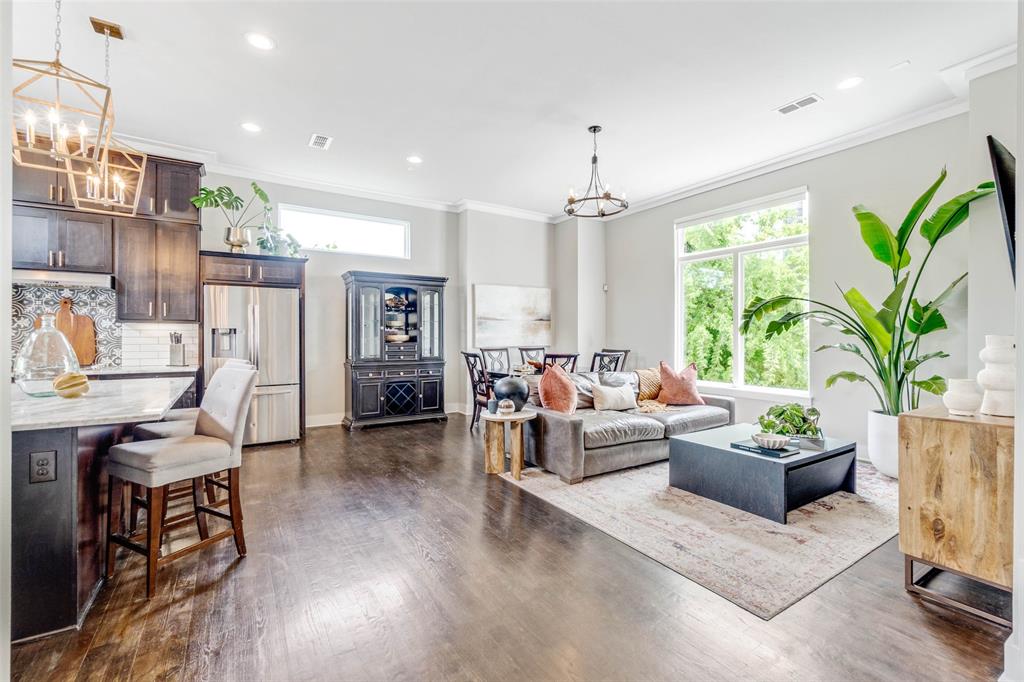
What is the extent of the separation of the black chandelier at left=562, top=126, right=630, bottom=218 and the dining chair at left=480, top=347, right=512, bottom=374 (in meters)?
2.31

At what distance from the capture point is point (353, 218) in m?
6.46

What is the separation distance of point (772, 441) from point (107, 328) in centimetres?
609

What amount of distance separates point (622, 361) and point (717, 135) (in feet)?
11.3

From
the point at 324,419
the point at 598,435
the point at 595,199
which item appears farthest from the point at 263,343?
the point at 595,199

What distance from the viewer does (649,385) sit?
516 cm

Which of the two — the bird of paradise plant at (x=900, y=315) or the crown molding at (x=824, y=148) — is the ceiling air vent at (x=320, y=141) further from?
the bird of paradise plant at (x=900, y=315)

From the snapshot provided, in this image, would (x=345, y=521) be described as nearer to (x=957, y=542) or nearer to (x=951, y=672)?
(x=951, y=672)

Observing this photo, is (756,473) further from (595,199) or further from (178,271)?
(178,271)

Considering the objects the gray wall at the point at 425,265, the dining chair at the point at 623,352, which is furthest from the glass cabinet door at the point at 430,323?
the dining chair at the point at 623,352

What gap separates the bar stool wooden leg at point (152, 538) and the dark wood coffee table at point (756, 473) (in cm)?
330

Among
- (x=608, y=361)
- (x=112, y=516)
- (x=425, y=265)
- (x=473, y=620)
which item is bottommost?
(x=473, y=620)

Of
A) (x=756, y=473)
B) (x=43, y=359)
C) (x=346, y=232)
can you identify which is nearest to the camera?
(x=43, y=359)

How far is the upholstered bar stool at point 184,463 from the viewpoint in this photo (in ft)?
7.24

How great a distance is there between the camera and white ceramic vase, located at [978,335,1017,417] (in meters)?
2.10
